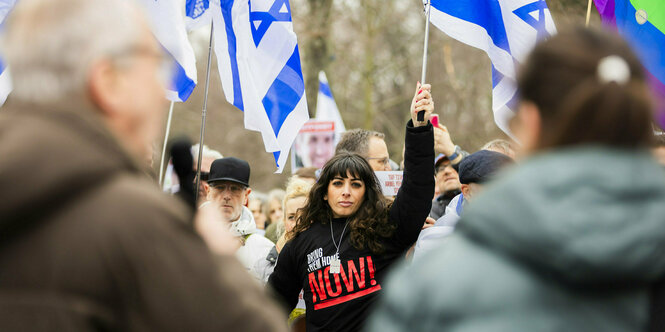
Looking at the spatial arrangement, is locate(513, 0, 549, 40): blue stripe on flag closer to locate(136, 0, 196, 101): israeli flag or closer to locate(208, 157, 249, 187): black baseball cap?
locate(208, 157, 249, 187): black baseball cap

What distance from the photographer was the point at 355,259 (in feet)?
13.3

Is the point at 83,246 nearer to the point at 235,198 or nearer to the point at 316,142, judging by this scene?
the point at 235,198

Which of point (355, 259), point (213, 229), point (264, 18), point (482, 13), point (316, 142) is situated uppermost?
point (264, 18)

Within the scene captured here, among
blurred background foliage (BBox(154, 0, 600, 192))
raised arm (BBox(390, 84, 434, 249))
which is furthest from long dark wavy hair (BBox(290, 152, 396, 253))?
blurred background foliage (BBox(154, 0, 600, 192))

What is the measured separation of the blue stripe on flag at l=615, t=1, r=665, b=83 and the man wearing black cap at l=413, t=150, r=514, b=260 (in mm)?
1571

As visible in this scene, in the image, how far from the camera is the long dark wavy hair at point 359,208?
13.5ft

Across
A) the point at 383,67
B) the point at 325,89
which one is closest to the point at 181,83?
the point at 325,89

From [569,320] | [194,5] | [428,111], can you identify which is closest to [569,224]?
[569,320]

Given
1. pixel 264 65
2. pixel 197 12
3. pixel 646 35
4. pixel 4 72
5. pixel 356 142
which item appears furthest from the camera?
pixel 197 12

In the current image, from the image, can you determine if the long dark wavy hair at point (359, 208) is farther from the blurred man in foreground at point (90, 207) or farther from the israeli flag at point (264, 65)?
the blurred man in foreground at point (90, 207)

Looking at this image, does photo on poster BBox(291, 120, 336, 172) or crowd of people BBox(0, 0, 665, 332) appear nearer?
crowd of people BBox(0, 0, 665, 332)

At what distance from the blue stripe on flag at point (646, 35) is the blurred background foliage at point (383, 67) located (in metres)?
10.3

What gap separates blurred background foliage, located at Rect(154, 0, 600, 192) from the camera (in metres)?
16.4

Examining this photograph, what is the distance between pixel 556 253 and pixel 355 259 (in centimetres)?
267
